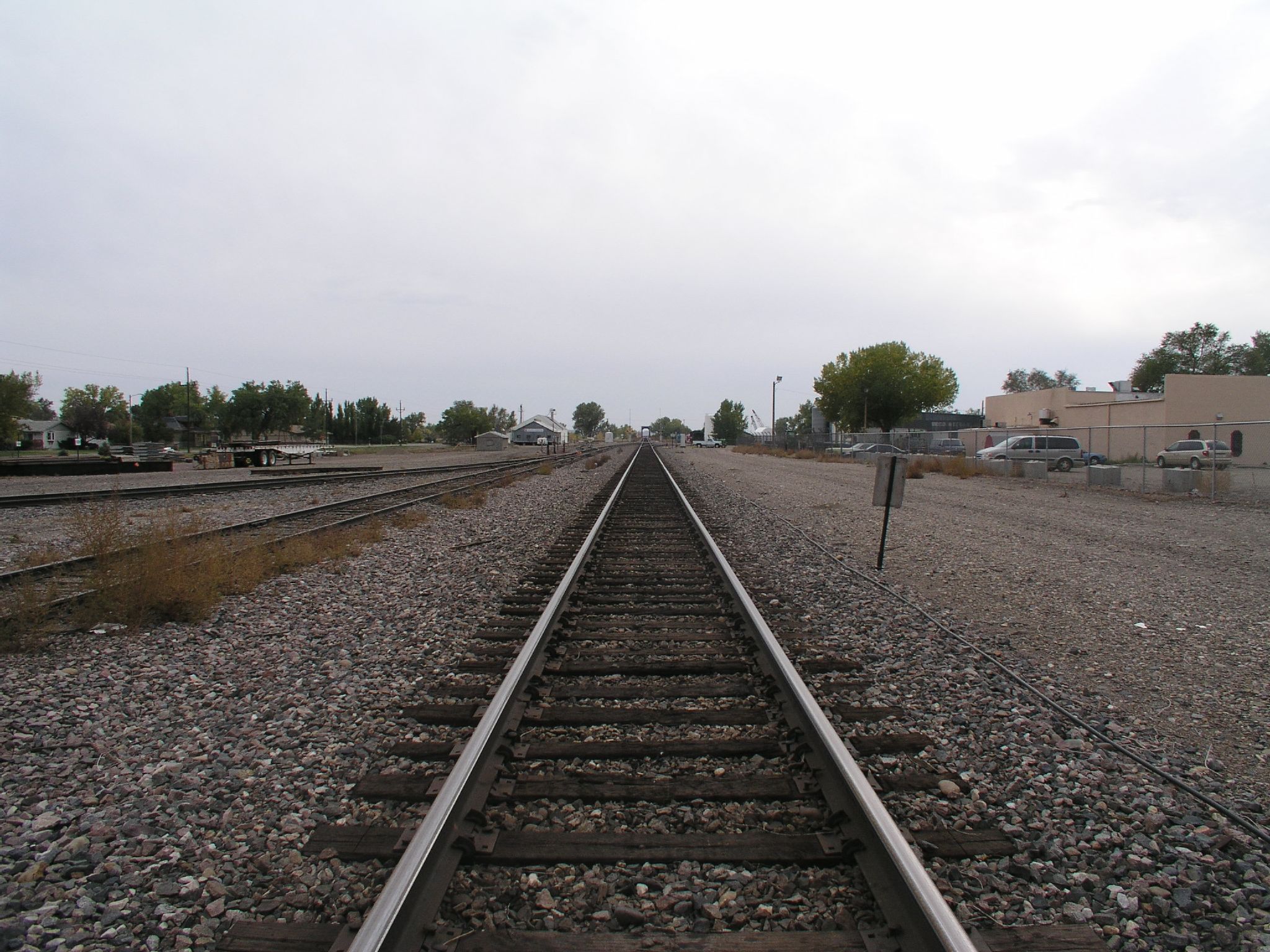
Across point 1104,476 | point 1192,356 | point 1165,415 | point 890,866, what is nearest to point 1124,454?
point 1165,415

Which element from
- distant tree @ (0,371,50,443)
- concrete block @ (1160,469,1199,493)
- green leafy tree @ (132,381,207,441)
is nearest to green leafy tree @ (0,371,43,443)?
distant tree @ (0,371,50,443)

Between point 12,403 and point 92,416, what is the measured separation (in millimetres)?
33869

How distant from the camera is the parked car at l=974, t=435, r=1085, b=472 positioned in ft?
102

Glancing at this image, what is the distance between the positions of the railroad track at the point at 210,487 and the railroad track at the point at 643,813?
258 inches

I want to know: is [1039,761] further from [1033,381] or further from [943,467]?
[1033,381]

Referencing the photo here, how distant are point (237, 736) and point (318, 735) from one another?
1.56 ft

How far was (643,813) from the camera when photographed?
121 inches

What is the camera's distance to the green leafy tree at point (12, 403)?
231 feet

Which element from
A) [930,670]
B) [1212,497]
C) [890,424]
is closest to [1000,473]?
[1212,497]

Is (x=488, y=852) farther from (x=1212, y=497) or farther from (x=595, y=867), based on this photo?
(x=1212, y=497)

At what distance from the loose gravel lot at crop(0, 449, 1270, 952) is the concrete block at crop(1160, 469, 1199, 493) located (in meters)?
12.0

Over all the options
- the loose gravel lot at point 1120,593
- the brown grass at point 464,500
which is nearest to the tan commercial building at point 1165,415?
the loose gravel lot at point 1120,593

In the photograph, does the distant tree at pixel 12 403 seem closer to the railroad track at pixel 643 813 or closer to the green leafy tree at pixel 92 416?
the green leafy tree at pixel 92 416

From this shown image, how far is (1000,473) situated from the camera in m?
27.2
